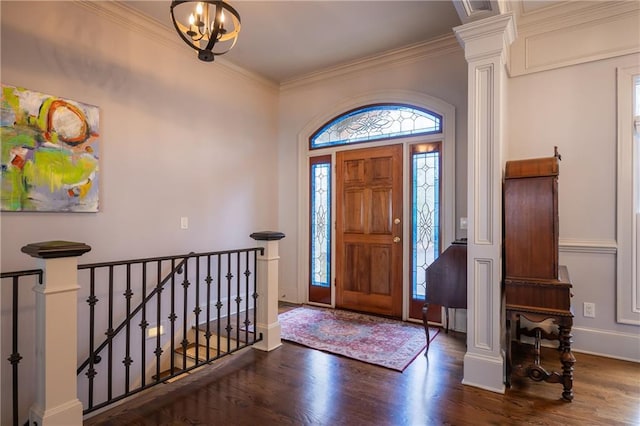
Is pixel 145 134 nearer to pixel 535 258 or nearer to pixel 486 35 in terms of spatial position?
pixel 486 35

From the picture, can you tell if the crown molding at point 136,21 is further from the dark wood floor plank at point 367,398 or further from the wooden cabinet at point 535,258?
the wooden cabinet at point 535,258

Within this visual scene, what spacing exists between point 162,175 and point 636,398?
4.22 m

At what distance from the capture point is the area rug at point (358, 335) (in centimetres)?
287

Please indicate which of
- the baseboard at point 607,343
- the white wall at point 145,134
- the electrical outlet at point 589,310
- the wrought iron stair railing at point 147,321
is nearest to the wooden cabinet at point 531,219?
the electrical outlet at point 589,310

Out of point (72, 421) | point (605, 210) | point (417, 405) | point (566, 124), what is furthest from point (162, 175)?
point (605, 210)

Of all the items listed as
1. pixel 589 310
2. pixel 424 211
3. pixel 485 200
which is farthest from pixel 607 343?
pixel 424 211

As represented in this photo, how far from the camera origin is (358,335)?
11.0 feet

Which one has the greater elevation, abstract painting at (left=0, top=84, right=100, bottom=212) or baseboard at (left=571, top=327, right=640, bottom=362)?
abstract painting at (left=0, top=84, right=100, bottom=212)

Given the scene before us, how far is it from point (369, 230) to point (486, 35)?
92.5 inches

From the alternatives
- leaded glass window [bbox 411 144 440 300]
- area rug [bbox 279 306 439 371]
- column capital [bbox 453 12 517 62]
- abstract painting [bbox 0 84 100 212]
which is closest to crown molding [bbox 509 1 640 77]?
column capital [bbox 453 12 517 62]

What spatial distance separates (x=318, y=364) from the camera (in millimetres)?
2723

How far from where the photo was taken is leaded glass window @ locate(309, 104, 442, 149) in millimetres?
3799

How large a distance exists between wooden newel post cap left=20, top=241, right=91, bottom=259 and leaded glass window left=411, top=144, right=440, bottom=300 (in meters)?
3.11

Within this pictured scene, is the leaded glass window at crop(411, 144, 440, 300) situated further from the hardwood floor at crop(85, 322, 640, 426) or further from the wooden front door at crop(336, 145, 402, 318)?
the hardwood floor at crop(85, 322, 640, 426)
